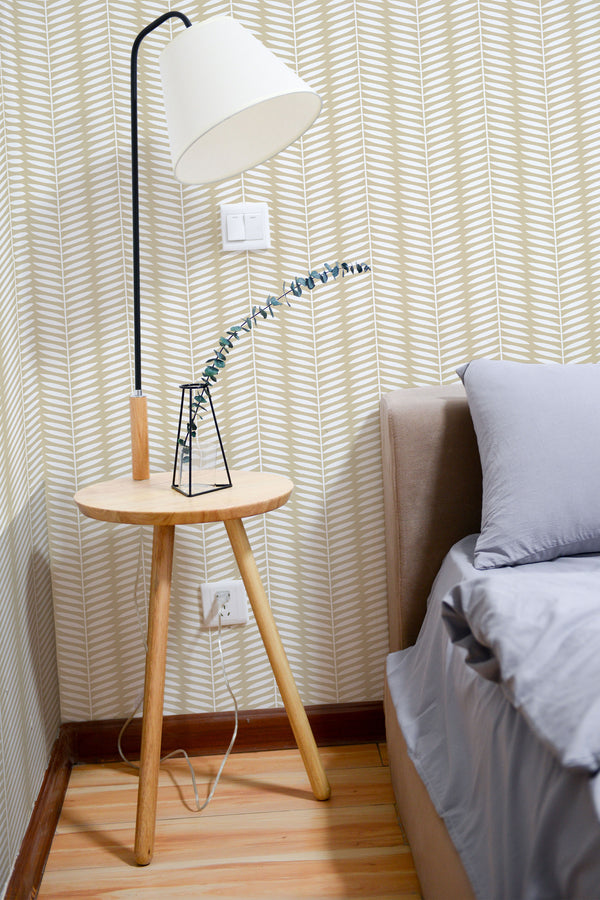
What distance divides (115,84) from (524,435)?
1089 millimetres

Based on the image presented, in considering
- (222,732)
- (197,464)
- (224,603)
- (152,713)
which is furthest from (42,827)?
(197,464)

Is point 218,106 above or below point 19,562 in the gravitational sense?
above

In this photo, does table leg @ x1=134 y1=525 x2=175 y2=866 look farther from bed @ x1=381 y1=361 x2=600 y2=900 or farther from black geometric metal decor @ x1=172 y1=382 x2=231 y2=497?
bed @ x1=381 y1=361 x2=600 y2=900

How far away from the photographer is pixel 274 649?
4.70 feet

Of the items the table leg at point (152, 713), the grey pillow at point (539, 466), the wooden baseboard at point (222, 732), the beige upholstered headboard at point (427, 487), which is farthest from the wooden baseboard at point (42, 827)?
the grey pillow at point (539, 466)

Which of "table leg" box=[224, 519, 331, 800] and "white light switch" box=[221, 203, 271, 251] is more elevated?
"white light switch" box=[221, 203, 271, 251]

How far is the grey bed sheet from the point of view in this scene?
0.67m

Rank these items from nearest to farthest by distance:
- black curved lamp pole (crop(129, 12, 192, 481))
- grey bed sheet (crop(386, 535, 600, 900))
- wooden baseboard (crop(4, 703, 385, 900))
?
grey bed sheet (crop(386, 535, 600, 900)) < black curved lamp pole (crop(129, 12, 192, 481)) < wooden baseboard (crop(4, 703, 385, 900))

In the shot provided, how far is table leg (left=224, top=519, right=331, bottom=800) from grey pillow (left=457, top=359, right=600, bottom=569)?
16.4 inches

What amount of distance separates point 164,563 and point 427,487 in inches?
20.1

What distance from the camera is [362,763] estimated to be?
163cm

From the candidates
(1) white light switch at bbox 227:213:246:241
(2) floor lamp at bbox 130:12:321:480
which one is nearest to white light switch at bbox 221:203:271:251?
(1) white light switch at bbox 227:213:246:241

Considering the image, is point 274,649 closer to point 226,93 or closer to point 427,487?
point 427,487

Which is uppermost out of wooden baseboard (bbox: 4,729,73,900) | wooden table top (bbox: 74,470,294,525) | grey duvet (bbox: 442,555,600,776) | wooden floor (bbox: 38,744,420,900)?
wooden table top (bbox: 74,470,294,525)
